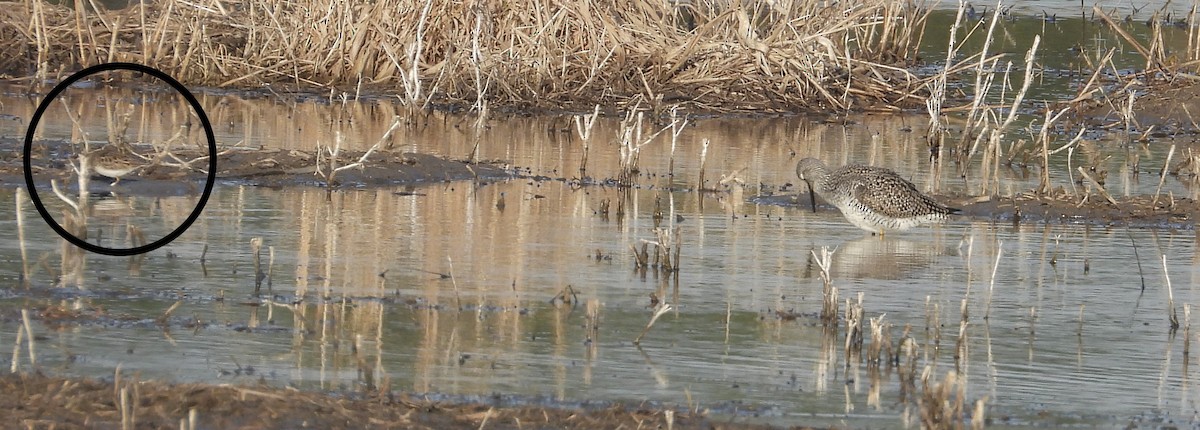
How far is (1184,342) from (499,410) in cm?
387

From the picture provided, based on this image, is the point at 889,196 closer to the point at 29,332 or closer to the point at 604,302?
the point at 604,302

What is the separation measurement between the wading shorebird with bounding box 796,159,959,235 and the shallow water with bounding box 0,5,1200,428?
0.16 metres

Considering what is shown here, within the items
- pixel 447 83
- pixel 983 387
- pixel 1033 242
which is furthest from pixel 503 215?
pixel 447 83

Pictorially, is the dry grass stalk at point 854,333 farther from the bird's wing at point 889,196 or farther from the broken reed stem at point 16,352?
the bird's wing at point 889,196

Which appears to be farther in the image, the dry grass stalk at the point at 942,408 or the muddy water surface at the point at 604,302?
the muddy water surface at the point at 604,302

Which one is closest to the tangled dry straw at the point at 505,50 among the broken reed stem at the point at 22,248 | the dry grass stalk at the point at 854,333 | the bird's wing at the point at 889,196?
the bird's wing at the point at 889,196

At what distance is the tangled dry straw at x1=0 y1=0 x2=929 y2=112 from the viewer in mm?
20688

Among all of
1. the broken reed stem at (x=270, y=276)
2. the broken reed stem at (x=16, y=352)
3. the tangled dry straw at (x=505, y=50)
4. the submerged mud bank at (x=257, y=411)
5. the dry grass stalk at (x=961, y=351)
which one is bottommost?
the submerged mud bank at (x=257, y=411)

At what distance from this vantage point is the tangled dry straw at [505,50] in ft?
67.9

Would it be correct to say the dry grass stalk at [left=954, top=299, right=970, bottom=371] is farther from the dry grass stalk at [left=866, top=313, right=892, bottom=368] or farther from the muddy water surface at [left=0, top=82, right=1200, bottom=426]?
the dry grass stalk at [left=866, top=313, right=892, bottom=368]

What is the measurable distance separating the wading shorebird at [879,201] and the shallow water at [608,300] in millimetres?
160

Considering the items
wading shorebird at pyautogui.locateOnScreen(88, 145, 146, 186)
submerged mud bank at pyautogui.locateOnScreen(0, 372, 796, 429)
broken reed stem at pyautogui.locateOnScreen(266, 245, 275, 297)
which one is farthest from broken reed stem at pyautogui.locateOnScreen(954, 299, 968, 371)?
wading shorebird at pyautogui.locateOnScreen(88, 145, 146, 186)

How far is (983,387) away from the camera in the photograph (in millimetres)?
8398

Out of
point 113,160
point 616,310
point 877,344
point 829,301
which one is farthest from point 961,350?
point 113,160
